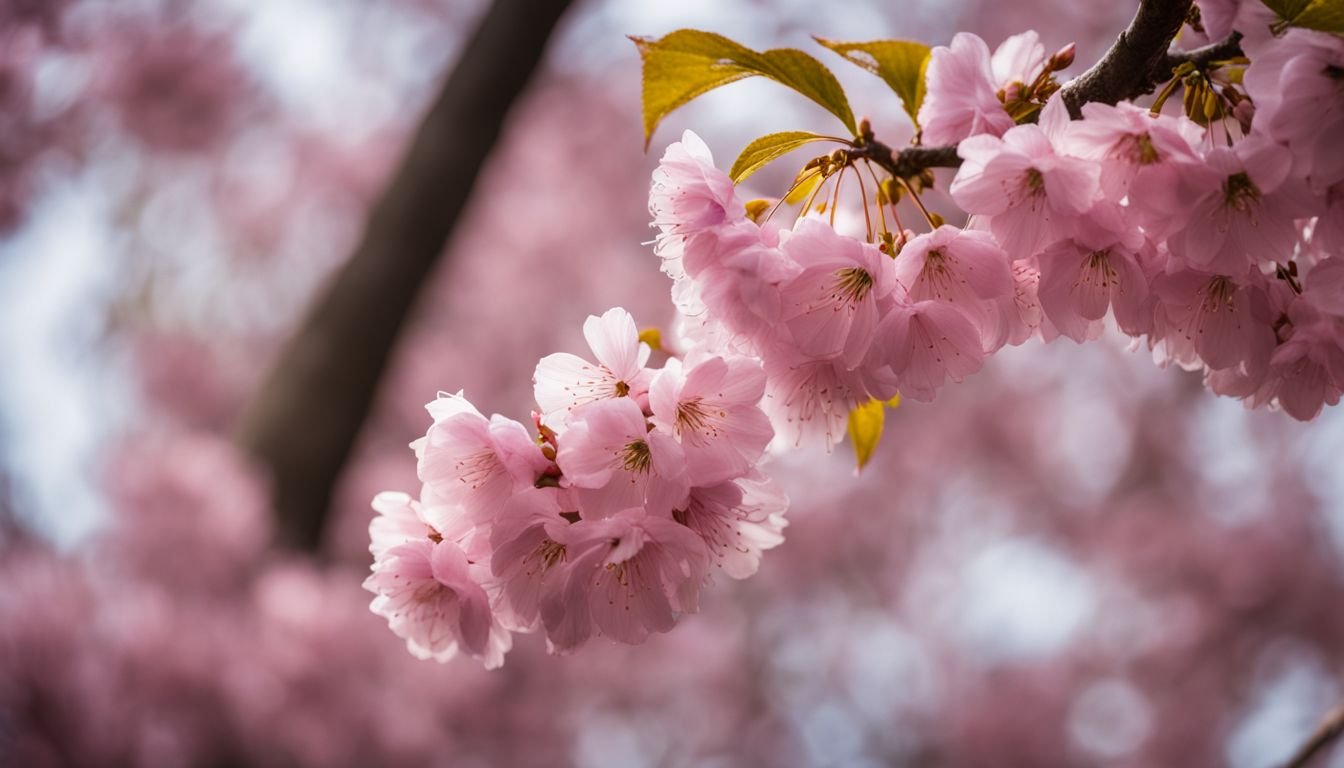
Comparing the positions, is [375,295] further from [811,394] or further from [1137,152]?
[1137,152]

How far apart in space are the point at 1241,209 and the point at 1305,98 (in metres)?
0.07

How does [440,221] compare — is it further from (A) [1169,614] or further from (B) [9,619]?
(A) [1169,614]

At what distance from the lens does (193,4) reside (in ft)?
11.9

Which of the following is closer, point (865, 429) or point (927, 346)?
point (927, 346)

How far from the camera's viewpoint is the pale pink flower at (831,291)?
619 mm

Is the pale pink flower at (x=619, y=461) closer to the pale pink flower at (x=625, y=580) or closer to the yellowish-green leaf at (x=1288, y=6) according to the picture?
the pale pink flower at (x=625, y=580)

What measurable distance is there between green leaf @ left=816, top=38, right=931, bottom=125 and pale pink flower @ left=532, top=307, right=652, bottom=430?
10.5 inches

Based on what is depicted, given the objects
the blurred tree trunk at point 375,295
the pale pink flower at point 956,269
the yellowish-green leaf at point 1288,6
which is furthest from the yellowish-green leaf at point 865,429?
the blurred tree trunk at point 375,295

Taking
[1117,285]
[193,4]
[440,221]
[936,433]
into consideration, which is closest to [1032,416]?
[936,433]

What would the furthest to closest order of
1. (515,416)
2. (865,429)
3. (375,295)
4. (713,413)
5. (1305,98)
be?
1. (515,416)
2. (375,295)
3. (865,429)
4. (713,413)
5. (1305,98)

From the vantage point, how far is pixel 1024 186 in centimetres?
61

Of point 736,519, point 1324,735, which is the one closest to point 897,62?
point 736,519

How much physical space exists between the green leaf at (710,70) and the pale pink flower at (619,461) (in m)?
0.24

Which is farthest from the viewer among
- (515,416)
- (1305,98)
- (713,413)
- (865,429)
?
(515,416)
